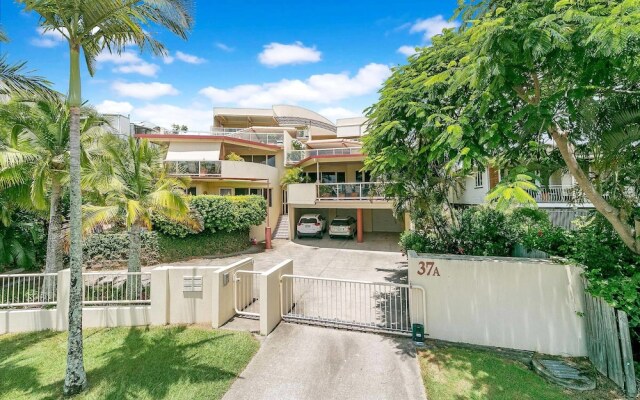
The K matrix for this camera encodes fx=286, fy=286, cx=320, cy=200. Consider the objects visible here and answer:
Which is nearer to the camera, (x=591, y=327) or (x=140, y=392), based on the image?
(x=140, y=392)

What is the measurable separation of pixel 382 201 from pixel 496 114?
1186 centimetres

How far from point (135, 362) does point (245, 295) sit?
3091mm

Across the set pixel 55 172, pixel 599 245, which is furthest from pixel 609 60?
pixel 55 172

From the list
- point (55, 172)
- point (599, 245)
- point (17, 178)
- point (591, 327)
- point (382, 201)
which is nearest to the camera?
point (591, 327)

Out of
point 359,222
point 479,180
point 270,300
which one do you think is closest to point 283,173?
point 359,222

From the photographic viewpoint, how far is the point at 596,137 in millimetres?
6109

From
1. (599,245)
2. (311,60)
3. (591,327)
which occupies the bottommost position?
(591,327)

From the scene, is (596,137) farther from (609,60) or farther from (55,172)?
(55,172)

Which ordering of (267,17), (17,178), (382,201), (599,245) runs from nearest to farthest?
1. (599,245)
2. (17,178)
3. (267,17)
4. (382,201)

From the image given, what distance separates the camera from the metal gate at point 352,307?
6.96m

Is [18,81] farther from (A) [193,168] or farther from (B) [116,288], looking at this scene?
(A) [193,168]

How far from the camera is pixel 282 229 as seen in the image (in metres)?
21.8

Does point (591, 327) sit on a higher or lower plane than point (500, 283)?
lower

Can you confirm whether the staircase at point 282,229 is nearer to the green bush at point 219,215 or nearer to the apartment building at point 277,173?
the apartment building at point 277,173
